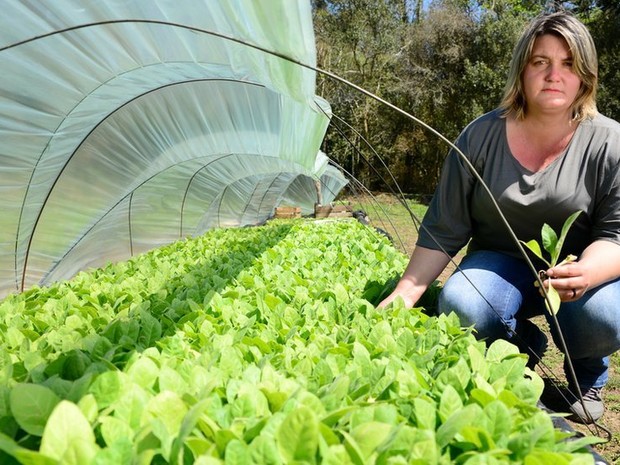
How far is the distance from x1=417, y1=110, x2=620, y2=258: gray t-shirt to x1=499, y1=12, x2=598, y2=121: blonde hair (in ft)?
0.24

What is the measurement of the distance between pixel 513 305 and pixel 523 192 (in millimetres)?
485

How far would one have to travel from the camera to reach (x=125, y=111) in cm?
458

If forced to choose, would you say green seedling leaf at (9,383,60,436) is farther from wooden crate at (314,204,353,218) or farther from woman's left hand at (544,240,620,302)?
wooden crate at (314,204,353,218)

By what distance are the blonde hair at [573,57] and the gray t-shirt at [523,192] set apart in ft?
0.24

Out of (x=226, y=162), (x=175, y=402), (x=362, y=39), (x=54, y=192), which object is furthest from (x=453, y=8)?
(x=175, y=402)

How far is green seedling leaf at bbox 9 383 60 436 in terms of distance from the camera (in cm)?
116

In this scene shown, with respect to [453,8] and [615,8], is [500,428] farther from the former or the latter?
[453,8]

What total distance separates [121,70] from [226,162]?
202 inches

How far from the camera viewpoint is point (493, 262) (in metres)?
2.44

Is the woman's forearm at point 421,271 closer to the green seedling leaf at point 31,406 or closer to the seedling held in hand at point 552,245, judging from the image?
the seedling held in hand at point 552,245

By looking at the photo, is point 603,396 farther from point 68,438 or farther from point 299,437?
point 68,438

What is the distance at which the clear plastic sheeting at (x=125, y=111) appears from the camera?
96.9 inches

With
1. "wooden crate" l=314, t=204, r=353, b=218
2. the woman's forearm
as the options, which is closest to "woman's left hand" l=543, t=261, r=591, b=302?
the woman's forearm

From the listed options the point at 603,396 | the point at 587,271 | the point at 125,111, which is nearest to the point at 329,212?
the point at 125,111
